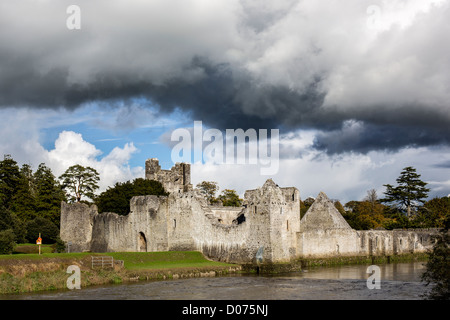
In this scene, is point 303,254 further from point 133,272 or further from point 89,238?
point 89,238

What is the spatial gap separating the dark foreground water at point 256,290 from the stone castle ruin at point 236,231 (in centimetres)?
506

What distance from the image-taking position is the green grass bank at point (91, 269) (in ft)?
94.4

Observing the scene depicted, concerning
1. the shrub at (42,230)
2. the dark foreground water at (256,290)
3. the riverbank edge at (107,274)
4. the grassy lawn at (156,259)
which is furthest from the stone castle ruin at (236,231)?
the dark foreground water at (256,290)

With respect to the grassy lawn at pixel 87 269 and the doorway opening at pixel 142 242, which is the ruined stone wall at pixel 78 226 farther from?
the grassy lawn at pixel 87 269

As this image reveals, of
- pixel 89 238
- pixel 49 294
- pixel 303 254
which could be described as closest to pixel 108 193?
pixel 89 238

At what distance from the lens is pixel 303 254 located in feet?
151

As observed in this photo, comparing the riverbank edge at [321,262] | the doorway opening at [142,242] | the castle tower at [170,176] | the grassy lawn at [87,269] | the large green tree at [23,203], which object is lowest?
the riverbank edge at [321,262]

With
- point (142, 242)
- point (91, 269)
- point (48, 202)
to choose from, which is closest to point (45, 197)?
point (48, 202)

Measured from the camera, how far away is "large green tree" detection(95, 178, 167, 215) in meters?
60.2

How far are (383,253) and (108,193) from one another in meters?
29.3

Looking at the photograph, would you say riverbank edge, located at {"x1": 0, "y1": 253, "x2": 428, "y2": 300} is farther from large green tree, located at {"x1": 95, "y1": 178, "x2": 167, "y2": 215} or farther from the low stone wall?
large green tree, located at {"x1": 95, "y1": 178, "x2": 167, "y2": 215}

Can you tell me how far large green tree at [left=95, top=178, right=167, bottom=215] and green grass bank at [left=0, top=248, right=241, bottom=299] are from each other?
20.0 meters

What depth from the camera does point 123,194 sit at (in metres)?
61.1

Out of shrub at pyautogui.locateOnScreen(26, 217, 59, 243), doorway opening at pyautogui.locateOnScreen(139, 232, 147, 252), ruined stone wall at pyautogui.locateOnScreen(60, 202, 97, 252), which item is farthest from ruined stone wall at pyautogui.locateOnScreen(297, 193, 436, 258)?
shrub at pyautogui.locateOnScreen(26, 217, 59, 243)
